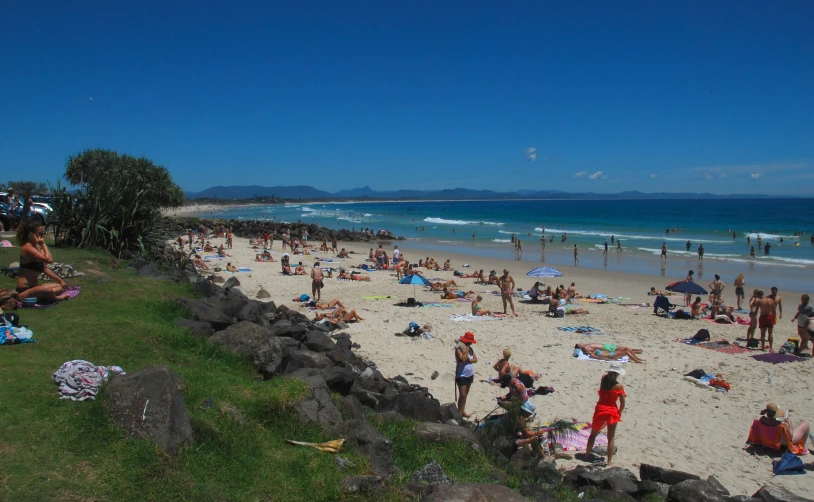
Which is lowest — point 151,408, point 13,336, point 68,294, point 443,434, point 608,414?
point 608,414

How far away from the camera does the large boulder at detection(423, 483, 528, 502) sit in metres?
4.40

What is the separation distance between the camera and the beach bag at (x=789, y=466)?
7.42 meters

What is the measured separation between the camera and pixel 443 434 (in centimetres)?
642

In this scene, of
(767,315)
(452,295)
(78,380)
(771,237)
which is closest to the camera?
(78,380)

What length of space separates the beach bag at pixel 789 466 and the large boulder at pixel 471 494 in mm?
5021

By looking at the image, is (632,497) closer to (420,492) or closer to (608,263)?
(420,492)

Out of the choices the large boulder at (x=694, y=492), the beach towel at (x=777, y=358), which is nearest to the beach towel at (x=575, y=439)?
the large boulder at (x=694, y=492)

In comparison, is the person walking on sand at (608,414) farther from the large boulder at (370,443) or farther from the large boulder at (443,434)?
the large boulder at (370,443)

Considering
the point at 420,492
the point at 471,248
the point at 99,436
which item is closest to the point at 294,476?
the point at 420,492

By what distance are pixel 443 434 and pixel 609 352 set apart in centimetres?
709

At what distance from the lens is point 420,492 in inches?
190

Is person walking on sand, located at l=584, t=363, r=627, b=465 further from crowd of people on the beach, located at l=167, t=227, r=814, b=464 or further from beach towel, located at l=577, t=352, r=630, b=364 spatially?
beach towel, located at l=577, t=352, r=630, b=364

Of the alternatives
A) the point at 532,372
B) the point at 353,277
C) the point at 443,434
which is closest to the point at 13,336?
the point at 443,434

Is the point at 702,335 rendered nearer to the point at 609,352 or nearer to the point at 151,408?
the point at 609,352
